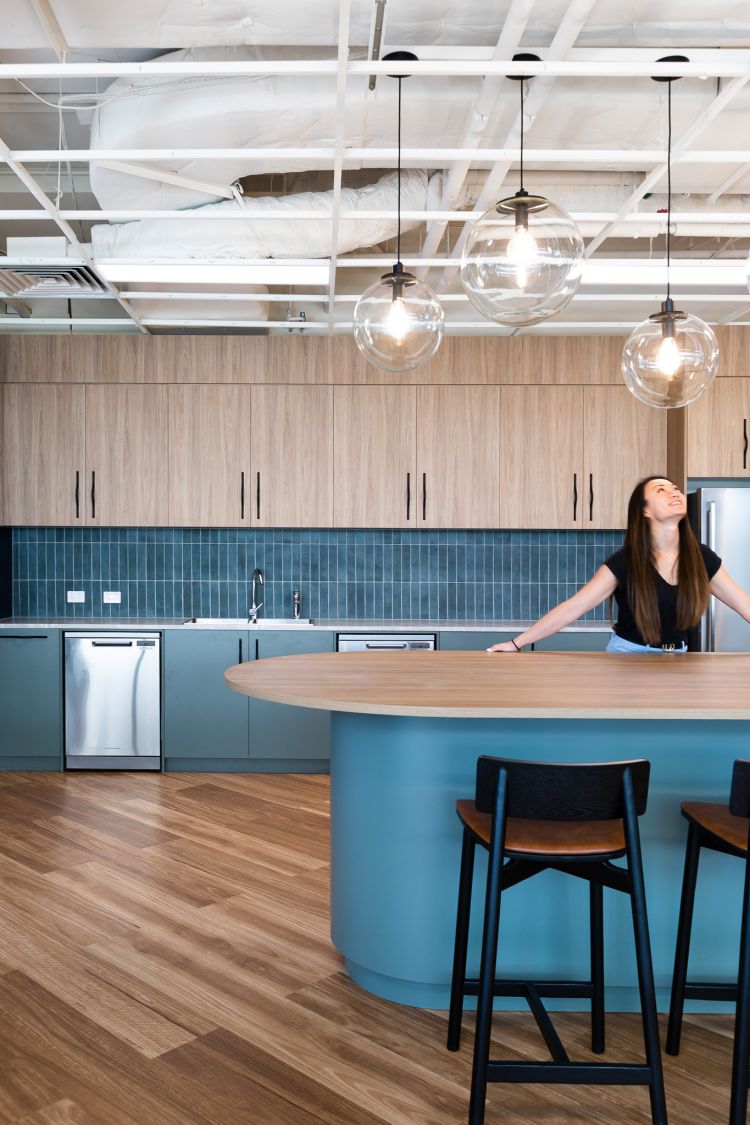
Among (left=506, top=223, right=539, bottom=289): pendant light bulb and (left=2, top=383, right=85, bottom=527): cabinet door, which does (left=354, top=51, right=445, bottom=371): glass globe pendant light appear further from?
(left=2, top=383, right=85, bottom=527): cabinet door

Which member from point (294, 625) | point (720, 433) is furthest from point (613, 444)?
point (294, 625)

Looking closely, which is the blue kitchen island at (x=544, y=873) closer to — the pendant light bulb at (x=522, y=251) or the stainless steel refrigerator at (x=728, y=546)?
the pendant light bulb at (x=522, y=251)

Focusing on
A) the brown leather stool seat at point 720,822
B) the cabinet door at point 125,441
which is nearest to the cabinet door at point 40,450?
the cabinet door at point 125,441

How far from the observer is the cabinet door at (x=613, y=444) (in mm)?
5699

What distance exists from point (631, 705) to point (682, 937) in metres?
0.70

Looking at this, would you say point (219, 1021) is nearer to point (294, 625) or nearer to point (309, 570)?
point (294, 625)

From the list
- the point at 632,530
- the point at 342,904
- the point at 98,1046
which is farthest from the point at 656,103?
the point at 98,1046

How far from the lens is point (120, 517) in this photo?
5.67 m

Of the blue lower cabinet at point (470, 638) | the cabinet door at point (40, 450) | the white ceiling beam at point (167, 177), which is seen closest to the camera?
the white ceiling beam at point (167, 177)

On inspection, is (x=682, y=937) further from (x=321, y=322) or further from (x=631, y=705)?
(x=321, y=322)

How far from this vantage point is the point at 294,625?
5461 millimetres

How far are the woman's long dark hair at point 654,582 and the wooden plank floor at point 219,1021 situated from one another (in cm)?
130

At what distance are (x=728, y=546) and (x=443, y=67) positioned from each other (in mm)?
3444

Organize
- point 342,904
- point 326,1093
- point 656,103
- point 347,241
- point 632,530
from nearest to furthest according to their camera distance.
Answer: point 326,1093 → point 342,904 → point 656,103 → point 632,530 → point 347,241
